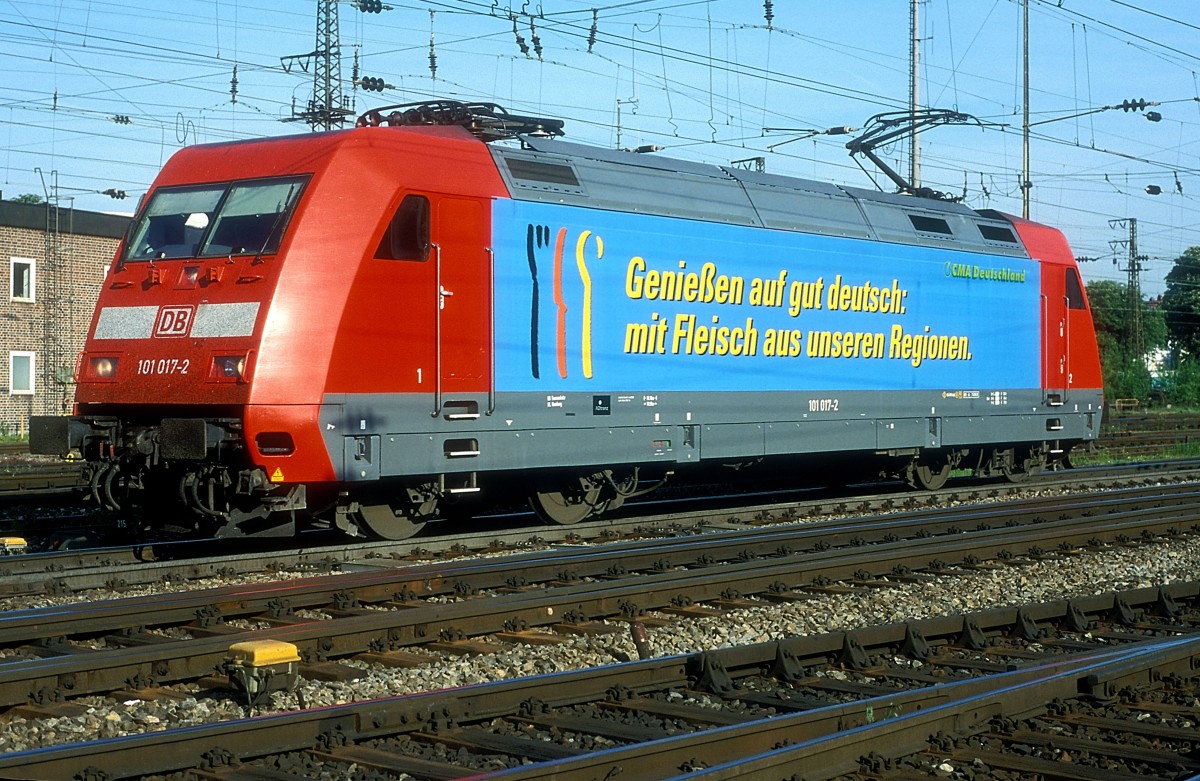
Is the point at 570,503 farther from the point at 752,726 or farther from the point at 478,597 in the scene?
the point at 752,726

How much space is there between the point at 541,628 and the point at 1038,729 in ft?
11.3

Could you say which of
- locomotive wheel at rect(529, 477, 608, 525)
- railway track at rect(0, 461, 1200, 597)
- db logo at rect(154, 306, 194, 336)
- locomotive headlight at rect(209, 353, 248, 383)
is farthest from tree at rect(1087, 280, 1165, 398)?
locomotive headlight at rect(209, 353, 248, 383)

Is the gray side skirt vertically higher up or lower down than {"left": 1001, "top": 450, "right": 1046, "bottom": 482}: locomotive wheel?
higher up

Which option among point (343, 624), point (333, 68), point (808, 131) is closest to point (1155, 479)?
point (808, 131)

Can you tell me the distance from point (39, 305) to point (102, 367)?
Answer: 26904 millimetres

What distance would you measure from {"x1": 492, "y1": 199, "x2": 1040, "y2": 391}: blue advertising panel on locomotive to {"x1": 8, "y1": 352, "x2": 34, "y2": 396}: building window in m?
26.6

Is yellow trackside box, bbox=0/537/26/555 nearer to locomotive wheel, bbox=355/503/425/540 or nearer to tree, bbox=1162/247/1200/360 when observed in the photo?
locomotive wheel, bbox=355/503/425/540

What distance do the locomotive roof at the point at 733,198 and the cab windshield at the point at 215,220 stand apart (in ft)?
7.03

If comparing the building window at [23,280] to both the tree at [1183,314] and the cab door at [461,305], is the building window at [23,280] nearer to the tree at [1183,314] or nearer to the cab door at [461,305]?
the cab door at [461,305]

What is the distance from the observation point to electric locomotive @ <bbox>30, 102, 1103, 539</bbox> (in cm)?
1077

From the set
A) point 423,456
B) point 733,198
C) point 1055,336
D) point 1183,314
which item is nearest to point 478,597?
point 423,456

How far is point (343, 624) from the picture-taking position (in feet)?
24.7

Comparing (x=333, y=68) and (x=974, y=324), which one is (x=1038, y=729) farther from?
(x=333, y=68)

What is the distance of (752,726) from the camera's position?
5387 mm
